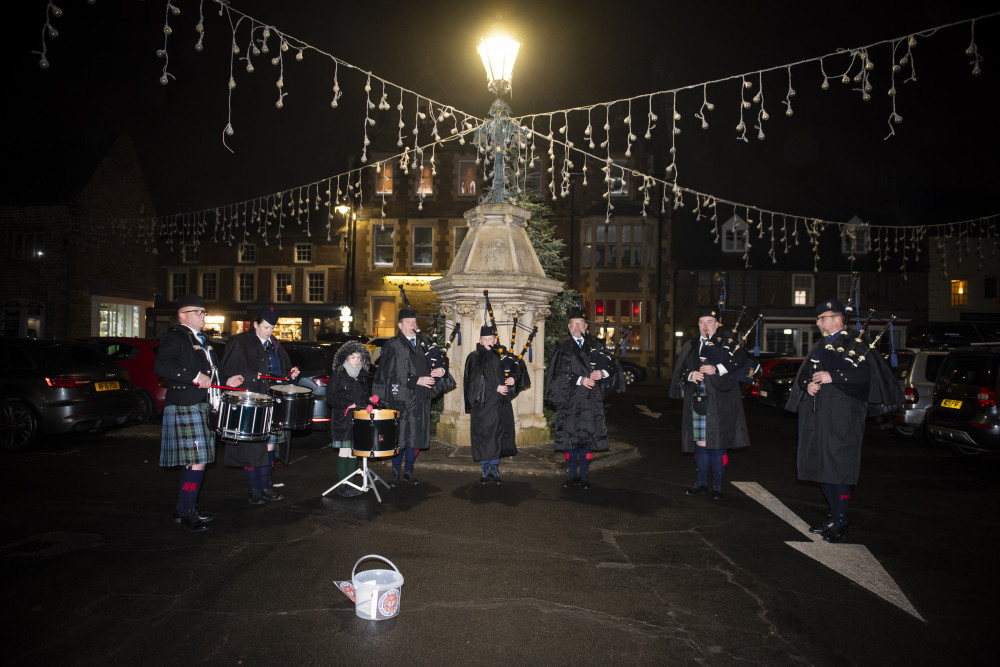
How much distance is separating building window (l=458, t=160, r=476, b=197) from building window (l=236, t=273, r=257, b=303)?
530 inches

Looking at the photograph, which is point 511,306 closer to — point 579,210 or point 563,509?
point 563,509

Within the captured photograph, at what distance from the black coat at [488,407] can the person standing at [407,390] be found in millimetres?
426

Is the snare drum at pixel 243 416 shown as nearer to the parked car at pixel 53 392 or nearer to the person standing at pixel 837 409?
the person standing at pixel 837 409

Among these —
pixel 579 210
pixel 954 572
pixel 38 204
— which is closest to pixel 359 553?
pixel 954 572

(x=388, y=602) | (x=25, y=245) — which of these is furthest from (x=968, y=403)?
(x=25, y=245)

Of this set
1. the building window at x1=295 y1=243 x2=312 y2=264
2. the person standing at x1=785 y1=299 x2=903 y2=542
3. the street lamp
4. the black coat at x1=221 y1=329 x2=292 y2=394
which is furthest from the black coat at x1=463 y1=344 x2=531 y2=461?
the building window at x1=295 y1=243 x2=312 y2=264

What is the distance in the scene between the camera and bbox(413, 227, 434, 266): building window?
3188 cm

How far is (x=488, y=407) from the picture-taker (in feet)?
23.7

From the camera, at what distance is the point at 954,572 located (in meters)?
4.72

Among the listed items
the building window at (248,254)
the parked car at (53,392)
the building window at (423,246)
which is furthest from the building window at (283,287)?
the parked car at (53,392)

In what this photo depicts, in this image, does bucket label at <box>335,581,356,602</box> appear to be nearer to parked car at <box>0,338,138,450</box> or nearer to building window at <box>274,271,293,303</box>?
parked car at <box>0,338,138,450</box>

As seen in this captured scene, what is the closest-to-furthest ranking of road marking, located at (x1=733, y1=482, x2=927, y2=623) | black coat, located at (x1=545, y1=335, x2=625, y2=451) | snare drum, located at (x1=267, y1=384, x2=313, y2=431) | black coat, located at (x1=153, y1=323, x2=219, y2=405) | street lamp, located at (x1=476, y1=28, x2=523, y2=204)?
road marking, located at (x1=733, y1=482, x2=927, y2=623) → black coat, located at (x1=153, y1=323, x2=219, y2=405) → snare drum, located at (x1=267, y1=384, x2=313, y2=431) → black coat, located at (x1=545, y1=335, x2=625, y2=451) → street lamp, located at (x1=476, y1=28, x2=523, y2=204)

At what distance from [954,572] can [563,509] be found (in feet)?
10.7

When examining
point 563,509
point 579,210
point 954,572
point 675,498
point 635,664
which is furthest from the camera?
point 579,210
